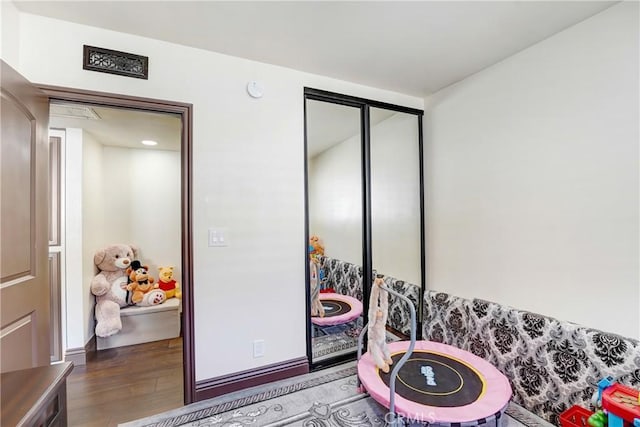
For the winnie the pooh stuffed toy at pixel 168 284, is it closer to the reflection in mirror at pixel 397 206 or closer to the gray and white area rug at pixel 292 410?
the gray and white area rug at pixel 292 410

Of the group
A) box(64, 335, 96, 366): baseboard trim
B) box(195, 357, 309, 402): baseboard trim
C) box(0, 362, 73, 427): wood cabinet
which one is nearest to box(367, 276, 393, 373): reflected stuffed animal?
box(195, 357, 309, 402): baseboard trim

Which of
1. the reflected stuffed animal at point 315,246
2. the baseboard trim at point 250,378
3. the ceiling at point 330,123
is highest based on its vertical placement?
the ceiling at point 330,123

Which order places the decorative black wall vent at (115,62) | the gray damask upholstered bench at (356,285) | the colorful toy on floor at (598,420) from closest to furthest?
1. the colorful toy on floor at (598,420)
2. the decorative black wall vent at (115,62)
3. the gray damask upholstered bench at (356,285)

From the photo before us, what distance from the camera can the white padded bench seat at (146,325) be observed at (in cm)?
328

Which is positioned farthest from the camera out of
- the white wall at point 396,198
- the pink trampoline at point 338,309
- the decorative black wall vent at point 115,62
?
the white wall at point 396,198

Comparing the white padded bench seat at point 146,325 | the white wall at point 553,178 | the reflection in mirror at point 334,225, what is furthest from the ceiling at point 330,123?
the white padded bench seat at point 146,325

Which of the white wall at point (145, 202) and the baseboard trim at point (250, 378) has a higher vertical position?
the white wall at point (145, 202)

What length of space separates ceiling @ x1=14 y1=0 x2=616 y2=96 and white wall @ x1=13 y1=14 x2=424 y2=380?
0.48ft

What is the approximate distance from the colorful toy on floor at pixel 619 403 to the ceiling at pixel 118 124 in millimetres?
3065

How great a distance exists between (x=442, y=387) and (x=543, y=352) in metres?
0.72

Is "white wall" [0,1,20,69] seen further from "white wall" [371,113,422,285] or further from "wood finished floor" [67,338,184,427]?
"white wall" [371,113,422,285]

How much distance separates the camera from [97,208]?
138 inches

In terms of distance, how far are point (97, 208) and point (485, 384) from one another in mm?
4128

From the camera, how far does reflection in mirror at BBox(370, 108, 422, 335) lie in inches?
116
